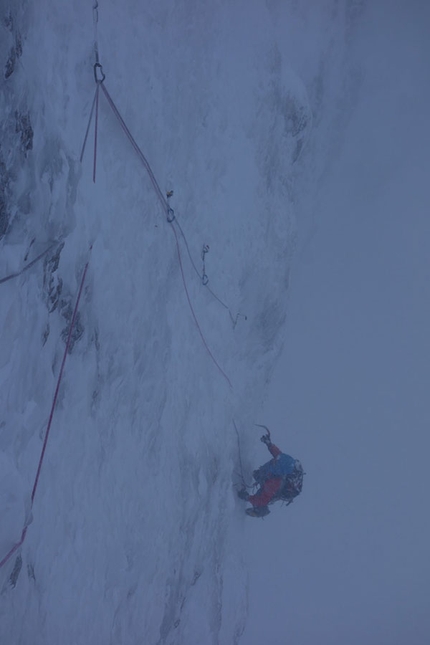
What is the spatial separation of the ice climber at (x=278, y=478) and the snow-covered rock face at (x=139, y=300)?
0.43 meters

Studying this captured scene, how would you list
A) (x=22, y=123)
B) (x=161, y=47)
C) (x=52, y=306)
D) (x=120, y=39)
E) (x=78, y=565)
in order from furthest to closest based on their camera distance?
(x=161, y=47), (x=120, y=39), (x=78, y=565), (x=52, y=306), (x=22, y=123)

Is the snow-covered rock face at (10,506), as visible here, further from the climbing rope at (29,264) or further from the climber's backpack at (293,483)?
the climber's backpack at (293,483)

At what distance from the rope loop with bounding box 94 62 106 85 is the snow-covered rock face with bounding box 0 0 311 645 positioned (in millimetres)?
59

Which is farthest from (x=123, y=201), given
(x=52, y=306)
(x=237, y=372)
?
(x=237, y=372)

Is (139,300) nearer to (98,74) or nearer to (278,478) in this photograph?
(98,74)

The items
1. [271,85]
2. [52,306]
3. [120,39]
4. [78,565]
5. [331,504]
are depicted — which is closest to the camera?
[52,306]

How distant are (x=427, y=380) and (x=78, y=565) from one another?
313 inches

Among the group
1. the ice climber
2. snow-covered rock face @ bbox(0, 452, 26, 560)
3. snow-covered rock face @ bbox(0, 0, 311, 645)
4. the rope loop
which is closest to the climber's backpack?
the ice climber

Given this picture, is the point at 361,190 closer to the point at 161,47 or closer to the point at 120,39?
the point at 161,47

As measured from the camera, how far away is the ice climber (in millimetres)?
6211

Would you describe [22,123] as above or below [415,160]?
below

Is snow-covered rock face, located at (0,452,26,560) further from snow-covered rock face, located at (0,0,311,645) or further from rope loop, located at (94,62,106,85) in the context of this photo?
rope loop, located at (94,62,106,85)

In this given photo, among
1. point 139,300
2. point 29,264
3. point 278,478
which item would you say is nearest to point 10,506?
point 29,264

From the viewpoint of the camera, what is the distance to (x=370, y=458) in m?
9.88
